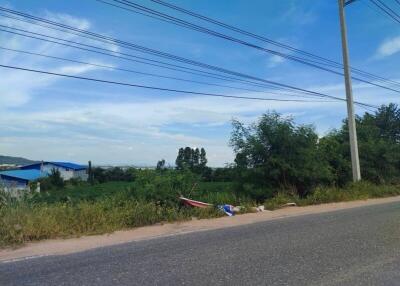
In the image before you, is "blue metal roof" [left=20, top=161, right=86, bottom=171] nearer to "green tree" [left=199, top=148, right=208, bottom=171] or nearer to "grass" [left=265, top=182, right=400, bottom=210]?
"green tree" [left=199, top=148, right=208, bottom=171]

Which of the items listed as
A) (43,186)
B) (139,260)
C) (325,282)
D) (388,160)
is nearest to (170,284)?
(139,260)

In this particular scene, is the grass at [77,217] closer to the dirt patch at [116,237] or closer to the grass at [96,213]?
the grass at [96,213]

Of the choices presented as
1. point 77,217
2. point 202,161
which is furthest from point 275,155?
point 202,161

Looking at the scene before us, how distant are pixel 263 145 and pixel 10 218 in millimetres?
11465

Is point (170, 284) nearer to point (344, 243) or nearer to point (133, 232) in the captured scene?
point (344, 243)

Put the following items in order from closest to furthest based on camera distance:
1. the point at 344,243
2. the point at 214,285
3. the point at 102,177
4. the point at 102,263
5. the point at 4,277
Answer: the point at 214,285, the point at 4,277, the point at 102,263, the point at 344,243, the point at 102,177

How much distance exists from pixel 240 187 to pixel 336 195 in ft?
15.1

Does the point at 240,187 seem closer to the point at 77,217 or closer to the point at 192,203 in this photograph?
the point at 192,203

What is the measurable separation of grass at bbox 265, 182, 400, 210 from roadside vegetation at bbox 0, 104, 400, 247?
4 centimetres

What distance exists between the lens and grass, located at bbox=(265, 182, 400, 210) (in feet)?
55.5

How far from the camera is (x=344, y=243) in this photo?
25.9 feet

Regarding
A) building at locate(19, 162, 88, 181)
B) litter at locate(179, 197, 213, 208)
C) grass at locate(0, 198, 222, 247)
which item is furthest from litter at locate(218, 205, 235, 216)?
building at locate(19, 162, 88, 181)

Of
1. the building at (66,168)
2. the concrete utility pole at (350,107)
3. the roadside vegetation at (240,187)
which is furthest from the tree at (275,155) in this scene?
the building at (66,168)

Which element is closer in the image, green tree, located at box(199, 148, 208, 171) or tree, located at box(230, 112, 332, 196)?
tree, located at box(230, 112, 332, 196)
